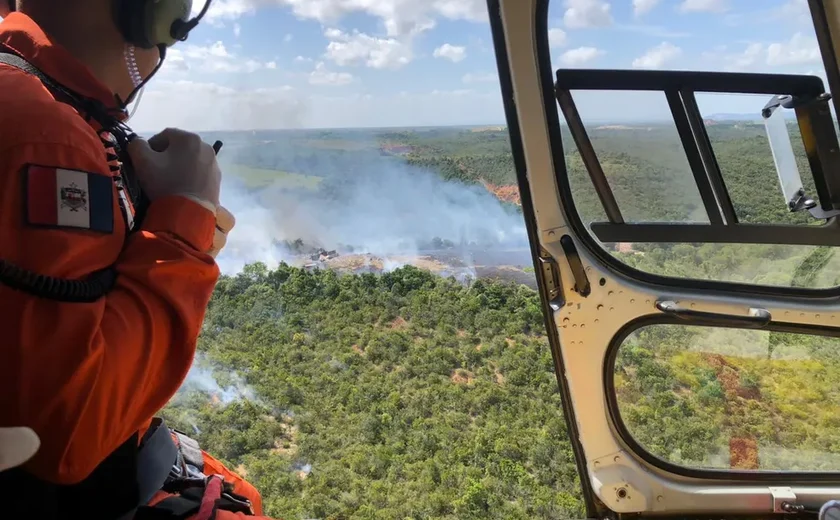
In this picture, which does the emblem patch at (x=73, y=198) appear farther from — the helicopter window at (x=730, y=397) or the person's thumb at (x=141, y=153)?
the helicopter window at (x=730, y=397)

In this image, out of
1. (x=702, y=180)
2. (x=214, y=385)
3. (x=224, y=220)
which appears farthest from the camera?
(x=214, y=385)

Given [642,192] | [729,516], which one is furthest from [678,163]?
[729,516]

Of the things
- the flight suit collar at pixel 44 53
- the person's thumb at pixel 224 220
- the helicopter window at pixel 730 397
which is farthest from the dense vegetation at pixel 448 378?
the flight suit collar at pixel 44 53

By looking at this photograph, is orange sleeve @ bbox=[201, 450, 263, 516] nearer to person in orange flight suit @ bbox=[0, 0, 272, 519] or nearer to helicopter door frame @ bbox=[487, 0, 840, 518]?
person in orange flight suit @ bbox=[0, 0, 272, 519]

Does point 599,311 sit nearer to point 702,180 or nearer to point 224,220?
point 702,180

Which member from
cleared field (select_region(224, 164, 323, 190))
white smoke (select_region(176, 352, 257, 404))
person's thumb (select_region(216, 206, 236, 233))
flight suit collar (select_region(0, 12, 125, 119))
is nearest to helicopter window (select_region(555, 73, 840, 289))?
person's thumb (select_region(216, 206, 236, 233))

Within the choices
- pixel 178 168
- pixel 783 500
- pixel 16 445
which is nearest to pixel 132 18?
pixel 178 168
